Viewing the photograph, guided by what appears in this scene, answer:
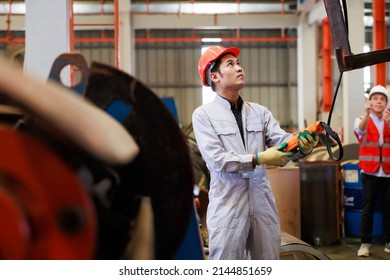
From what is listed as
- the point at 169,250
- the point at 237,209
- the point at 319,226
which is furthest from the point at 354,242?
the point at 169,250

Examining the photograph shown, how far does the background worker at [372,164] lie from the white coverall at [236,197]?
66.4 inches

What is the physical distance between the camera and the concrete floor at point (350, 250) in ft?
9.80

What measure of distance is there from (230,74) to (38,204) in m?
1.24

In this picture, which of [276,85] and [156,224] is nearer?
[156,224]

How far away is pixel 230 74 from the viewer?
1.59 metres

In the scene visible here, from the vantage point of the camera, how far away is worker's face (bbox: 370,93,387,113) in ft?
9.53

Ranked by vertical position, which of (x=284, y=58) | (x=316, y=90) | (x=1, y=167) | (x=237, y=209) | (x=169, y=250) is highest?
(x=284, y=58)

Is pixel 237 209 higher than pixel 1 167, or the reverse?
pixel 1 167

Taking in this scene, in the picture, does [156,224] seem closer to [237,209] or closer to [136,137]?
[136,137]

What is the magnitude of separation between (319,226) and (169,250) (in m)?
3.14

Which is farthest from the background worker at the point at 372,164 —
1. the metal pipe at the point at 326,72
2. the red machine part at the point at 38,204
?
the metal pipe at the point at 326,72

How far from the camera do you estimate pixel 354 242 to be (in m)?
3.56

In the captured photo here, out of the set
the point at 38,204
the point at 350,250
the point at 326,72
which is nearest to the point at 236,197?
the point at 38,204
